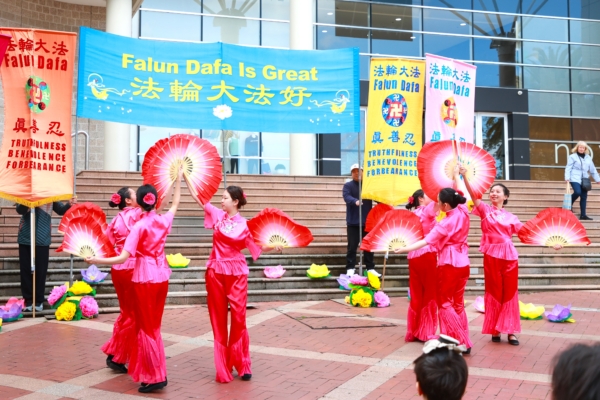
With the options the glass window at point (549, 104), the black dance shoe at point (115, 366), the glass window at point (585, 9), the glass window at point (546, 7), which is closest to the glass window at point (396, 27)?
the glass window at point (546, 7)

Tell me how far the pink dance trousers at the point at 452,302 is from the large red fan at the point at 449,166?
3.05ft

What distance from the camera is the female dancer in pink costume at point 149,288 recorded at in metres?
5.36

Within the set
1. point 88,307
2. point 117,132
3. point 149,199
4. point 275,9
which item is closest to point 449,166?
point 149,199

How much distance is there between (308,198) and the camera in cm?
1463

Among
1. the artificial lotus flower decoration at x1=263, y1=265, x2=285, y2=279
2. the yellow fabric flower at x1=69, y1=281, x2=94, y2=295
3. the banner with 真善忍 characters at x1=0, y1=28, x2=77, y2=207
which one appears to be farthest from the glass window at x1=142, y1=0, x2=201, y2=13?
the yellow fabric flower at x1=69, y1=281, x2=94, y2=295

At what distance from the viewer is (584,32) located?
919 inches

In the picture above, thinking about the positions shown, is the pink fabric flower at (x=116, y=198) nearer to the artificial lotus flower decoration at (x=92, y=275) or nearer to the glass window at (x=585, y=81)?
the artificial lotus flower decoration at (x=92, y=275)

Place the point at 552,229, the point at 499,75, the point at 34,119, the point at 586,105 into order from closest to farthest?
1. the point at 552,229
2. the point at 34,119
3. the point at 499,75
4. the point at 586,105

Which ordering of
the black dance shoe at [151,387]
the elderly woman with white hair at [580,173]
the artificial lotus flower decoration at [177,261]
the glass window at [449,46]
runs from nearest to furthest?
the black dance shoe at [151,387] < the artificial lotus flower decoration at [177,261] < the elderly woman with white hair at [580,173] < the glass window at [449,46]

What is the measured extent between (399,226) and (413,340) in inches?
51.6

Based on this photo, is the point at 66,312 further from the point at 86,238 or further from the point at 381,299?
the point at 381,299

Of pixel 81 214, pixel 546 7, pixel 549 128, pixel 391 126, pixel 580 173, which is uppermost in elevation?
pixel 546 7

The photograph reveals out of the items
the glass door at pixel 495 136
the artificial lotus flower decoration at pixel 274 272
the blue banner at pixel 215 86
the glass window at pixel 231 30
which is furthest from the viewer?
the glass door at pixel 495 136

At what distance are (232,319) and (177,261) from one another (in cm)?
444
